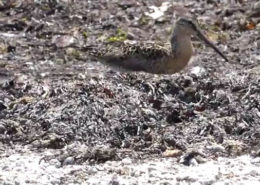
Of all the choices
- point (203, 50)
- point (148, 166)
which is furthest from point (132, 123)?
point (203, 50)

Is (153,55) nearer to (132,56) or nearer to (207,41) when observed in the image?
(132,56)

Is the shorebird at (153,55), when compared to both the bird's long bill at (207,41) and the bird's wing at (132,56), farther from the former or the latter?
the bird's long bill at (207,41)

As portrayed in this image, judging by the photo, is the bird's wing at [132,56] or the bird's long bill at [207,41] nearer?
the bird's wing at [132,56]

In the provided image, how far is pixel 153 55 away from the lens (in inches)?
392

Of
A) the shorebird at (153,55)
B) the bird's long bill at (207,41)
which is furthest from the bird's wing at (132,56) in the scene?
the bird's long bill at (207,41)

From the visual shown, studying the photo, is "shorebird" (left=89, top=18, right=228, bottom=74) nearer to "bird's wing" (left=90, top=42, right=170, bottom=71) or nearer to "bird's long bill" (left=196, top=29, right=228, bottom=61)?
"bird's wing" (left=90, top=42, right=170, bottom=71)

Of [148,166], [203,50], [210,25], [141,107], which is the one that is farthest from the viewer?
[210,25]

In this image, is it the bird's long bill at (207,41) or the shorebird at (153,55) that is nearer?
the shorebird at (153,55)

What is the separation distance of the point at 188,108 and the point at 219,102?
1.13 ft

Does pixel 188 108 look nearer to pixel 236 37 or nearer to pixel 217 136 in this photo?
pixel 217 136

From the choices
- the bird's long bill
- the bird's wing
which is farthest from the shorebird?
the bird's long bill

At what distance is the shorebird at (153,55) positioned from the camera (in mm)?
9914

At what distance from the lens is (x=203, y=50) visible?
1115 cm

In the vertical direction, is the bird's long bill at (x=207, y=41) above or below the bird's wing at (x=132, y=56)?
above
